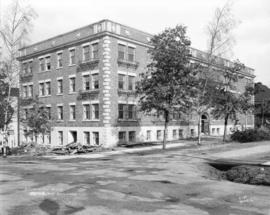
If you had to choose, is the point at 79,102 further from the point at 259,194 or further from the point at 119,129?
the point at 259,194

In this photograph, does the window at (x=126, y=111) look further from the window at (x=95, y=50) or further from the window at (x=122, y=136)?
the window at (x=95, y=50)

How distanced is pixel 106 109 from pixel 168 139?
10.4 meters

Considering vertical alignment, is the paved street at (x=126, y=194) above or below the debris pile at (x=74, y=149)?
above

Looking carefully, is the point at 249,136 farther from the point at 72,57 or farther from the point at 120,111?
the point at 72,57

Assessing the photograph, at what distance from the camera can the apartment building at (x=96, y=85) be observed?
30.5m

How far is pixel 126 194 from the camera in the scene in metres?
9.34

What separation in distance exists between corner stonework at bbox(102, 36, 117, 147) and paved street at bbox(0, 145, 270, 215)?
53.4 feet

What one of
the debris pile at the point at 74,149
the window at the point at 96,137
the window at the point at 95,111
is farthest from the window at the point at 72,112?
the debris pile at the point at 74,149

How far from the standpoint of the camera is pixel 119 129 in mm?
30922

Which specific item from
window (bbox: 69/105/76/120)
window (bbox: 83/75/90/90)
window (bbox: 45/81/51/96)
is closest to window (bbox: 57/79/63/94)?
window (bbox: 45/81/51/96)

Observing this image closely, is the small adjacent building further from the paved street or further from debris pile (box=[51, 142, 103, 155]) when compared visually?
the paved street

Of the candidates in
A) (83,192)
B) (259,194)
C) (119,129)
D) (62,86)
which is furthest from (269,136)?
(83,192)

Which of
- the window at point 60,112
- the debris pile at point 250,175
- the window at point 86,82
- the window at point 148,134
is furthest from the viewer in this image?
the window at point 60,112

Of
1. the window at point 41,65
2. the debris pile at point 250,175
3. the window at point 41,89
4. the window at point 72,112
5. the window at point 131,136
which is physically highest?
the window at point 41,65
